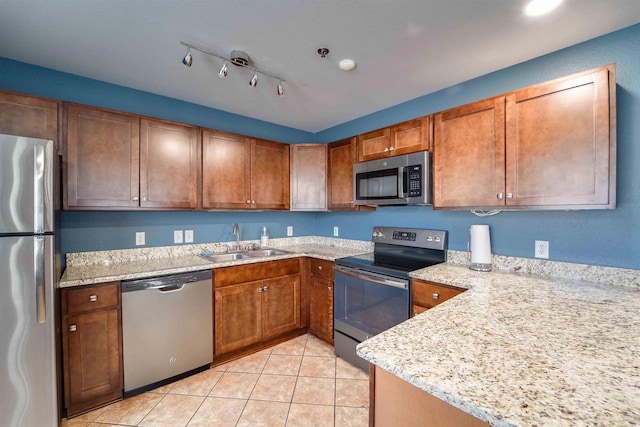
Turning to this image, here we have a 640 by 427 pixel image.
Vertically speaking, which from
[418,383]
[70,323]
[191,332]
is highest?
[418,383]

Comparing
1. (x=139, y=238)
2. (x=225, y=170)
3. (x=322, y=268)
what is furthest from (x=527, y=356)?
(x=139, y=238)

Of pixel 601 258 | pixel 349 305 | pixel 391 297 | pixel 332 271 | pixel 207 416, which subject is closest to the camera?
pixel 601 258

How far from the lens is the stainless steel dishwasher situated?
2.01 metres

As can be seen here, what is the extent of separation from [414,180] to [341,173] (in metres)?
0.99

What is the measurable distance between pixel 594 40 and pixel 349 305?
262 cm

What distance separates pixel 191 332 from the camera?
2277 millimetres

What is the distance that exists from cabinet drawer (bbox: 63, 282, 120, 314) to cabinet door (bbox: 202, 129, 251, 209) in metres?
1.02

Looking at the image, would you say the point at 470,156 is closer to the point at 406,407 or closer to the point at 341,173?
the point at 341,173

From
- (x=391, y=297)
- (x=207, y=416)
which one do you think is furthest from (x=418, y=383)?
(x=207, y=416)

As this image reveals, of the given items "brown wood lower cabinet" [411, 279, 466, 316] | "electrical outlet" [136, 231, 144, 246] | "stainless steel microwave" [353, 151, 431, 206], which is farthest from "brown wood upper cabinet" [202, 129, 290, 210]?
"brown wood lower cabinet" [411, 279, 466, 316]

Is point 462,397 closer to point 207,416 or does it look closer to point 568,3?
point 207,416

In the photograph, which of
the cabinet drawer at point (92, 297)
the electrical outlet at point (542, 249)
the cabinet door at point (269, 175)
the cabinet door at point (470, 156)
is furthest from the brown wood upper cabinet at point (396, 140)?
the cabinet drawer at point (92, 297)

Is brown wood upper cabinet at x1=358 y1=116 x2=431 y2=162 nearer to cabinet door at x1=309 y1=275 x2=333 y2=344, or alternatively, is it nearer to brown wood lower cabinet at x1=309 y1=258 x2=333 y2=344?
brown wood lower cabinet at x1=309 y1=258 x2=333 y2=344

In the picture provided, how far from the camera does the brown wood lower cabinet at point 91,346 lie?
1803mm
